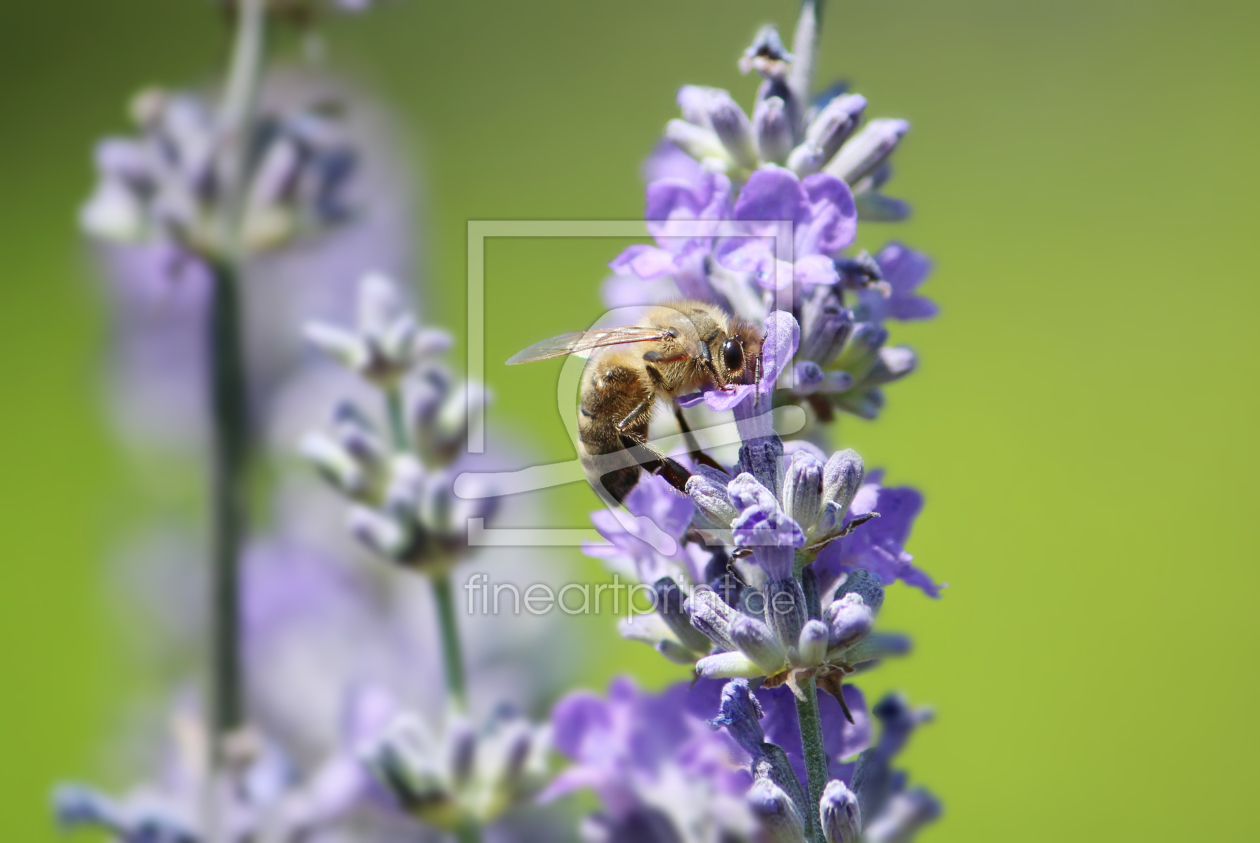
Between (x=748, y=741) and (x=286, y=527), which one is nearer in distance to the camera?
(x=748, y=741)

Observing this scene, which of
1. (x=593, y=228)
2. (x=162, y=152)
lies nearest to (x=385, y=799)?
(x=593, y=228)

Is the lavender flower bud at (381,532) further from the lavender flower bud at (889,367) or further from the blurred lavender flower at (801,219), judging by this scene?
the lavender flower bud at (889,367)

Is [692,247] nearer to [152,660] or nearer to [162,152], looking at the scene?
[162,152]

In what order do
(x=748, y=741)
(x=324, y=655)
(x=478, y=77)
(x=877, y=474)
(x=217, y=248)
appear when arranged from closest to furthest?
(x=748, y=741)
(x=877, y=474)
(x=217, y=248)
(x=324, y=655)
(x=478, y=77)

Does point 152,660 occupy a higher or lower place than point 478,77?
lower

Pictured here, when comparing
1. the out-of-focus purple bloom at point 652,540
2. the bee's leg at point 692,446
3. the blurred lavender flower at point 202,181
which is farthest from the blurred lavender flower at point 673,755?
the blurred lavender flower at point 202,181

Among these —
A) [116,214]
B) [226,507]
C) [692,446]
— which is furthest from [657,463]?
[116,214]

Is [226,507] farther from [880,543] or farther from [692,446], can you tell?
[880,543]
